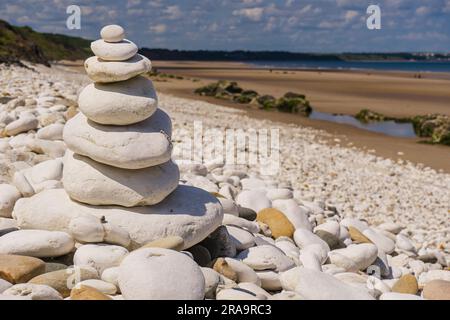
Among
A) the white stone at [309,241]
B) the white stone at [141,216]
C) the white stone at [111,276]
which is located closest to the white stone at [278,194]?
the white stone at [309,241]

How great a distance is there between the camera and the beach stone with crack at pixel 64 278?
4.05m

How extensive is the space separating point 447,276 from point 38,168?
4.86 m

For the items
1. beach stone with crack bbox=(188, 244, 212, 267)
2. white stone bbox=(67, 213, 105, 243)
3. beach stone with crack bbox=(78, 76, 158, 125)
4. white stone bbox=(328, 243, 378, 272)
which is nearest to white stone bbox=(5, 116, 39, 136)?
beach stone with crack bbox=(78, 76, 158, 125)

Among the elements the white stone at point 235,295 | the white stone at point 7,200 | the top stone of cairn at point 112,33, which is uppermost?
the top stone of cairn at point 112,33

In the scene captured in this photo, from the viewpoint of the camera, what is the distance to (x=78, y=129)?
16.4 ft

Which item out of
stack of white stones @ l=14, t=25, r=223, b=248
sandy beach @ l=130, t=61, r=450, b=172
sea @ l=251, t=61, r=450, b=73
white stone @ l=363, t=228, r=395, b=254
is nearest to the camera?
stack of white stones @ l=14, t=25, r=223, b=248

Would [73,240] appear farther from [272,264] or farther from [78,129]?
[272,264]

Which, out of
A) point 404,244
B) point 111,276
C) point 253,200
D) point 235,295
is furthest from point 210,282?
point 404,244

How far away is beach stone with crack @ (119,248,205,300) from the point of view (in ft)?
12.2

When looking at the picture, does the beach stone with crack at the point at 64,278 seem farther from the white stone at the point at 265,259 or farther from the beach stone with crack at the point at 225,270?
the white stone at the point at 265,259

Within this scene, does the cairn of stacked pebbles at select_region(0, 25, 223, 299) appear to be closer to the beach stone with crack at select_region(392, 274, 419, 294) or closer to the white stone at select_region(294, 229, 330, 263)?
the white stone at select_region(294, 229, 330, 263)

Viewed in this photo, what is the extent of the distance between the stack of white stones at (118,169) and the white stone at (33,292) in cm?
83

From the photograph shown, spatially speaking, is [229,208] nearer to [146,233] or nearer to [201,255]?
[201,255]

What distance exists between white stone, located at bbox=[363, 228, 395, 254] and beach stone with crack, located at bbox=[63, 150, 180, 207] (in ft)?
12.0
